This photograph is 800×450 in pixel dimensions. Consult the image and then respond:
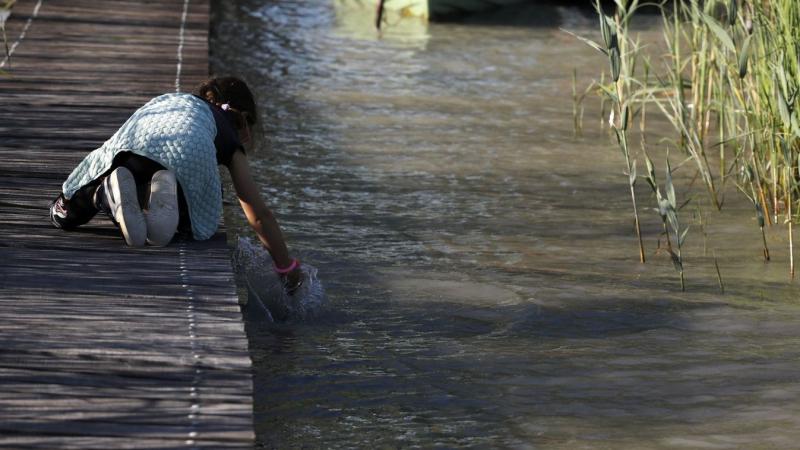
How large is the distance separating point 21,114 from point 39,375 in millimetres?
3349

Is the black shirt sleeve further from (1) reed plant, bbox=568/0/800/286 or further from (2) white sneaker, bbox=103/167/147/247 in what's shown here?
(1) reed plant, bbox=568/0/800/286

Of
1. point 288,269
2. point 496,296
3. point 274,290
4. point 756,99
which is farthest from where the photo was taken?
point 756,99

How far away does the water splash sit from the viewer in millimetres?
4645

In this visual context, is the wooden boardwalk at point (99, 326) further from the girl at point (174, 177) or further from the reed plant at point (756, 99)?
the reed plant at point (756, 99)

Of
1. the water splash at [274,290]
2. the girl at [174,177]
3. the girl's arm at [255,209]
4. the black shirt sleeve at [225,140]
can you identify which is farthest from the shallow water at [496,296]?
the black shirt sleeve at [225,140]

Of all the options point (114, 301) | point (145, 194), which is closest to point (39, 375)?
point (114, 301)

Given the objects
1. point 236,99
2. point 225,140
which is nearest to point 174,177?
point 225,140

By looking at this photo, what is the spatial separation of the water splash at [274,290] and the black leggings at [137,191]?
0.39m

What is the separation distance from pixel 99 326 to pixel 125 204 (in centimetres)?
76

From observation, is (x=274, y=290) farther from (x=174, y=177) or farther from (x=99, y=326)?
(x=99, y=326)

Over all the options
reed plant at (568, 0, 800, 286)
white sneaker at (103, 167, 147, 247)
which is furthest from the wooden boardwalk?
reed plant at (568, 0, 800, 286)

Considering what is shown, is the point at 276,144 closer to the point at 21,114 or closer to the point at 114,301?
the point at 21,114

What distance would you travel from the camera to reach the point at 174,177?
4.33 m

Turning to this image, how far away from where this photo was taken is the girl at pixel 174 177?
428cm
